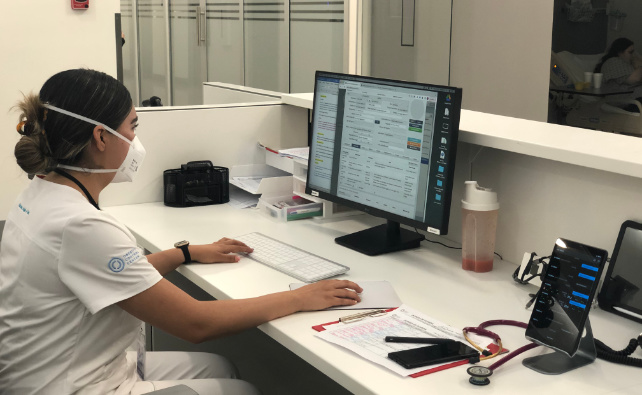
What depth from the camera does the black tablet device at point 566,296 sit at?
4.56ft

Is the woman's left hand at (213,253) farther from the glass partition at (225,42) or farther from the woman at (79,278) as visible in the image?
the glass partition at (225,42)

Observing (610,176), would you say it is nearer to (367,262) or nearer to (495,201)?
(495,201)

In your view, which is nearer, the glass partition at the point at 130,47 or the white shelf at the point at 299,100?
the white shelf at the point at 299,100

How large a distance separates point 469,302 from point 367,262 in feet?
1.18

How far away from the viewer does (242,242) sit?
81.8 inches

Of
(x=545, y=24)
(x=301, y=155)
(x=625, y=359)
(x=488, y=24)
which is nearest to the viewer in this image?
(x=625, y=359)

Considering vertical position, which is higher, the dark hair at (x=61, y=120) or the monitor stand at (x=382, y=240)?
the dark hair at (x=61, y=120)

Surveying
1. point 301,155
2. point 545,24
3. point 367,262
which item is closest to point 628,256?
point 367,262

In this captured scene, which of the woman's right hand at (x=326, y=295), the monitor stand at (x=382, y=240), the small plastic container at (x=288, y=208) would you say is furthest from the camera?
the small plastic container at (x=288, y=208)

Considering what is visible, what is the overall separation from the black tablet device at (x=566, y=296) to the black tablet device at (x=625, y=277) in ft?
0.78

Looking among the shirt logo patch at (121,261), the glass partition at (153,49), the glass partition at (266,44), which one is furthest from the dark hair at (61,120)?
the glass partition at (153,49)

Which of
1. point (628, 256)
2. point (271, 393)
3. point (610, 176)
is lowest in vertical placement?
point (271, 393)

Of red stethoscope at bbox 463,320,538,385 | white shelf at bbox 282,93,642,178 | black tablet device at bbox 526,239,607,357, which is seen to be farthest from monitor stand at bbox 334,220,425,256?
black tablet device at bbox 526,239,607,357

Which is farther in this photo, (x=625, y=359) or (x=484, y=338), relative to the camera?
(x=484, y=338)
